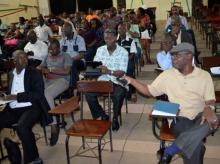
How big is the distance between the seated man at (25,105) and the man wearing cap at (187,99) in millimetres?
1170

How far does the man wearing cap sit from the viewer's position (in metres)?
2.50

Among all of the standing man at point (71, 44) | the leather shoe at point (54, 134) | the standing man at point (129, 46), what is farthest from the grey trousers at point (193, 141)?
the standing man at point (71, 44)

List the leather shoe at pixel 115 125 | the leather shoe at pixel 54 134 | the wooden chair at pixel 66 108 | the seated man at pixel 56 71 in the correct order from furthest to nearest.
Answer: the seated man at pixel 56 71, the leather shoe at pixel 115 125, the leather shoe at pixel 54 134, the wooden chair at pixel 66 108

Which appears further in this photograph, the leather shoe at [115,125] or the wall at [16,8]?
the wall at [16,8]

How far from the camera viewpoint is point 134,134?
3969mm

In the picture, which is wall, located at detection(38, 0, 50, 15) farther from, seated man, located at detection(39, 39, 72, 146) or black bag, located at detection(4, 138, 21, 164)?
black bag, located at detection(4, 138, 21, 164)

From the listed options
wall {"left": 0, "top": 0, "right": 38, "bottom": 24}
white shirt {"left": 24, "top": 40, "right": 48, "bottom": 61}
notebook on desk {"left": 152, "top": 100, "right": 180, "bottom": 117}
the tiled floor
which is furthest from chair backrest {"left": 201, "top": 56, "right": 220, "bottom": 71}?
wall {"left": 0, "top": 0, "right": 38, "bottom": 24}

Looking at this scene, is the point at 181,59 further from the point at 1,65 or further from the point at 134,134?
the point at 1,65

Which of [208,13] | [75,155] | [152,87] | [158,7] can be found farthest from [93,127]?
[158,7]

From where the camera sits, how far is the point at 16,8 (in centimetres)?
1366

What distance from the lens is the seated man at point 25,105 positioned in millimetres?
3346

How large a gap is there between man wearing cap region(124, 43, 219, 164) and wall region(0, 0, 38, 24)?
36.1ft

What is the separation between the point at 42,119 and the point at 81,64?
1.49 metres

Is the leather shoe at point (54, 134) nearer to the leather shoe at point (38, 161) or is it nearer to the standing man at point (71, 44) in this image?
the leather shoe at point (38, 161)
